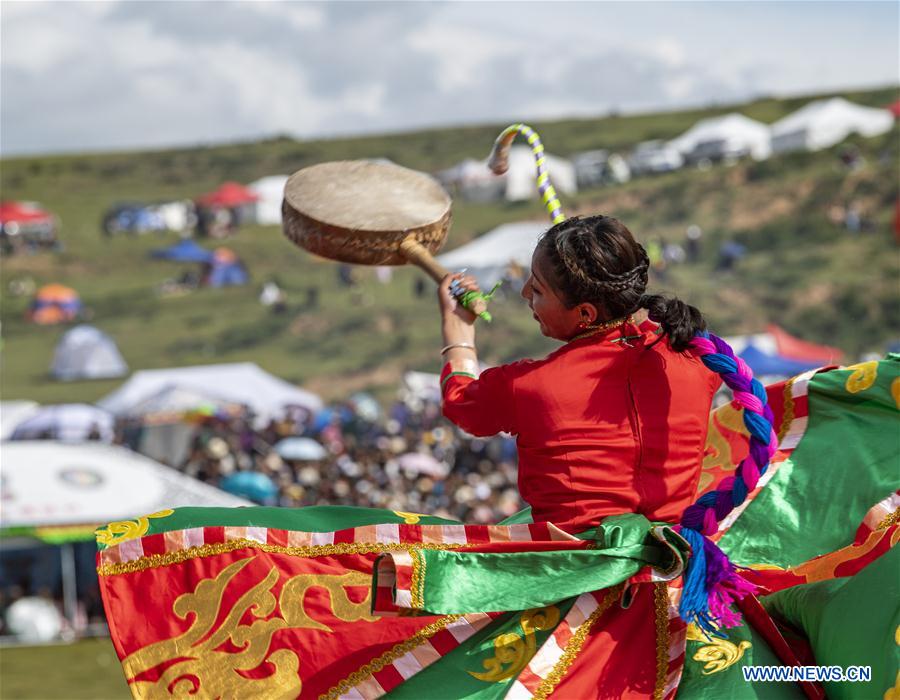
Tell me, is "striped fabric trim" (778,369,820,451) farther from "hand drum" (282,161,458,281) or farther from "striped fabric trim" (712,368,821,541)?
"hand drum" (282,161,458,281)

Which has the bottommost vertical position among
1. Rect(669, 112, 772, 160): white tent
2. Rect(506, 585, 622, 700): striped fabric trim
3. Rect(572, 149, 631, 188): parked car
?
Rect(572, 149, 631, 188): parked car

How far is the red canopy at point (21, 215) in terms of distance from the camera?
3425 cm

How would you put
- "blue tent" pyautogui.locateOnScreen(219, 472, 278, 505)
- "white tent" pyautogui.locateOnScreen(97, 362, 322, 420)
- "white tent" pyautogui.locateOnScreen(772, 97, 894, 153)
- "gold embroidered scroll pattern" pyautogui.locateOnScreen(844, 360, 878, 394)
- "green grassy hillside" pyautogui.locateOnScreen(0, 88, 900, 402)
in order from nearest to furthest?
1. "gold embroidered scroll pattern" pyautogui.locateOnScreen(844, 360, 878, 394)
2. "blue tent" pyautogui.locateOnScreen(219, 472, 278, 505)
3. "white tent" pyautogui.locateOnScreen(97, 362, 322, 420)
4. "green grassy hillside" pyautogui.locateOnScreen(0, 88, 900, 402)
5. "white tent" pyautogui.locateOnScreen(772, 97, 894, 153)

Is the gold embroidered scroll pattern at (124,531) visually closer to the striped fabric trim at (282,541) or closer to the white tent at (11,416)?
the striped fabric trim at (282,541)

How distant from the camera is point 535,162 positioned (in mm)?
3229

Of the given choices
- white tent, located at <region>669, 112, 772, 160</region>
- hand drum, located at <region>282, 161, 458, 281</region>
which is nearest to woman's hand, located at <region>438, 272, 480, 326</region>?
hand drum, located at <region>282, 161, 458, 281</region>

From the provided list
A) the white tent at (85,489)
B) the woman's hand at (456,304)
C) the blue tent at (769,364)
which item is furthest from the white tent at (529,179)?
the woman's hand at (456,304)

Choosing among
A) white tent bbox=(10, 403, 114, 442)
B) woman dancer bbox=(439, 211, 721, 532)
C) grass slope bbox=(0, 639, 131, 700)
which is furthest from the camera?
white tent bbox=(10, 403, 114, 442)

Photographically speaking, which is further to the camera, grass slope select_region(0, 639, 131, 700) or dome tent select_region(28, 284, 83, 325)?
dome tent select_region(28, 284, 83, 325)

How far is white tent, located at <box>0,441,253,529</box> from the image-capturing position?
10141 millimetres

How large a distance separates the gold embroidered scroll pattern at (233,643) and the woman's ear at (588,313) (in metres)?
0.66

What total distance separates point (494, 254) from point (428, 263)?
64.8ft

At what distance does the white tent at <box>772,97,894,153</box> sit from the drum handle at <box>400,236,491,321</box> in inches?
1309

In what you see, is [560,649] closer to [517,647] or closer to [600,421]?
[517,647]
